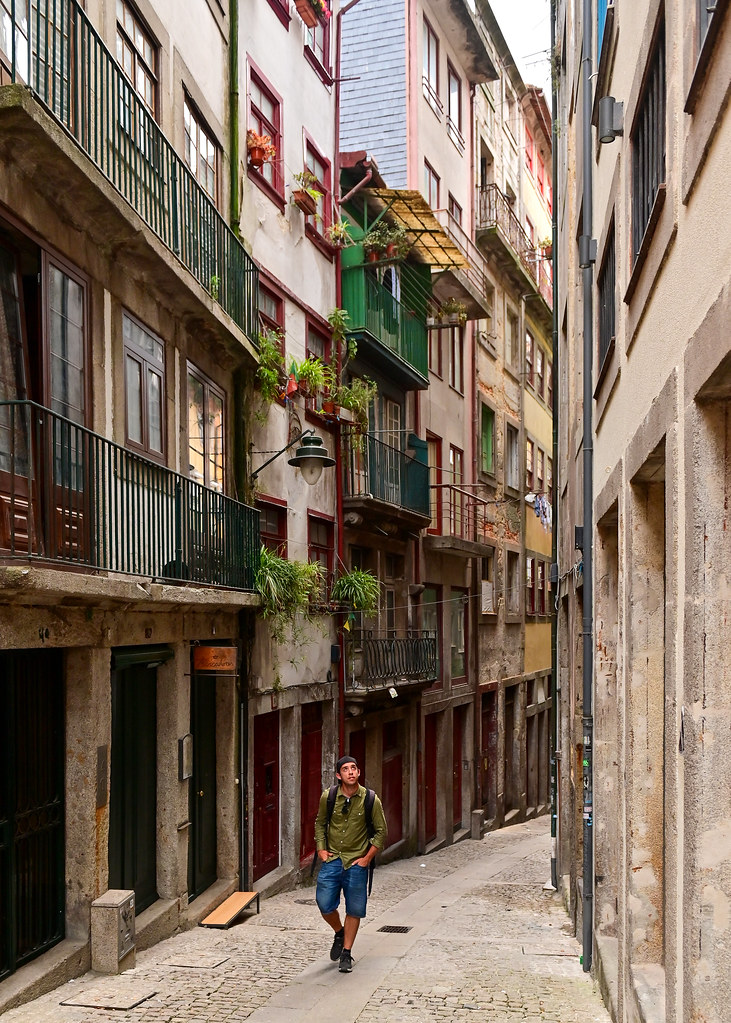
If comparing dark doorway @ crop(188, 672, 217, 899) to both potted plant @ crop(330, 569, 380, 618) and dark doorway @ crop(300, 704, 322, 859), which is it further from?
potted plant @ crop(330, 569, 380, 618)

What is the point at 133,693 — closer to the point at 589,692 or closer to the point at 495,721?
the point at 589,692

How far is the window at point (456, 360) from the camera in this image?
83.6ft

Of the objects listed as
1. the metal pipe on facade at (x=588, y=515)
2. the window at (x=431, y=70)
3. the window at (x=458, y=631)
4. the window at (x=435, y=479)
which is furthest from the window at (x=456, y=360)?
the metal pipe on facade at (x=588, y=515)

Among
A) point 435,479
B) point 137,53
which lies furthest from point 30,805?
point 435,479

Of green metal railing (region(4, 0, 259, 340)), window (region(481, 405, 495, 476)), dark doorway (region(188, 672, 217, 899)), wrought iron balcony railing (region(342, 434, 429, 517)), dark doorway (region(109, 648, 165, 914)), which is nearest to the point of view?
green metal railing (region(4, 0, 259, 340))

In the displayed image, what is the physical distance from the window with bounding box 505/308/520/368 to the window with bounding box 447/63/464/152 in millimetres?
5364

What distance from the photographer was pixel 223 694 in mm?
13836

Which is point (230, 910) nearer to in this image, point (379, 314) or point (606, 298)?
point (606, 298)

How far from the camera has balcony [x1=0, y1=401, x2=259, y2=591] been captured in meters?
7.73

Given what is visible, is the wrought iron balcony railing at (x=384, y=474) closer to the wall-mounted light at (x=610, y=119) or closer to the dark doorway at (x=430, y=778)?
the dark doorway at (x=430, y=778)

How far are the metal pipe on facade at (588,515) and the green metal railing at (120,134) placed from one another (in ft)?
12.8

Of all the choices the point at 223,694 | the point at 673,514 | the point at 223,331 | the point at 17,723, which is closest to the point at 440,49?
the point at 223,331

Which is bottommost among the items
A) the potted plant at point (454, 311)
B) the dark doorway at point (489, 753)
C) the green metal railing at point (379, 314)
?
the dark doorway at point (489, 753)

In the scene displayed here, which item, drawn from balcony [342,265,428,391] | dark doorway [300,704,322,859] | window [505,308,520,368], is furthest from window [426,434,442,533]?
dark doorway [300,704,322,859]
